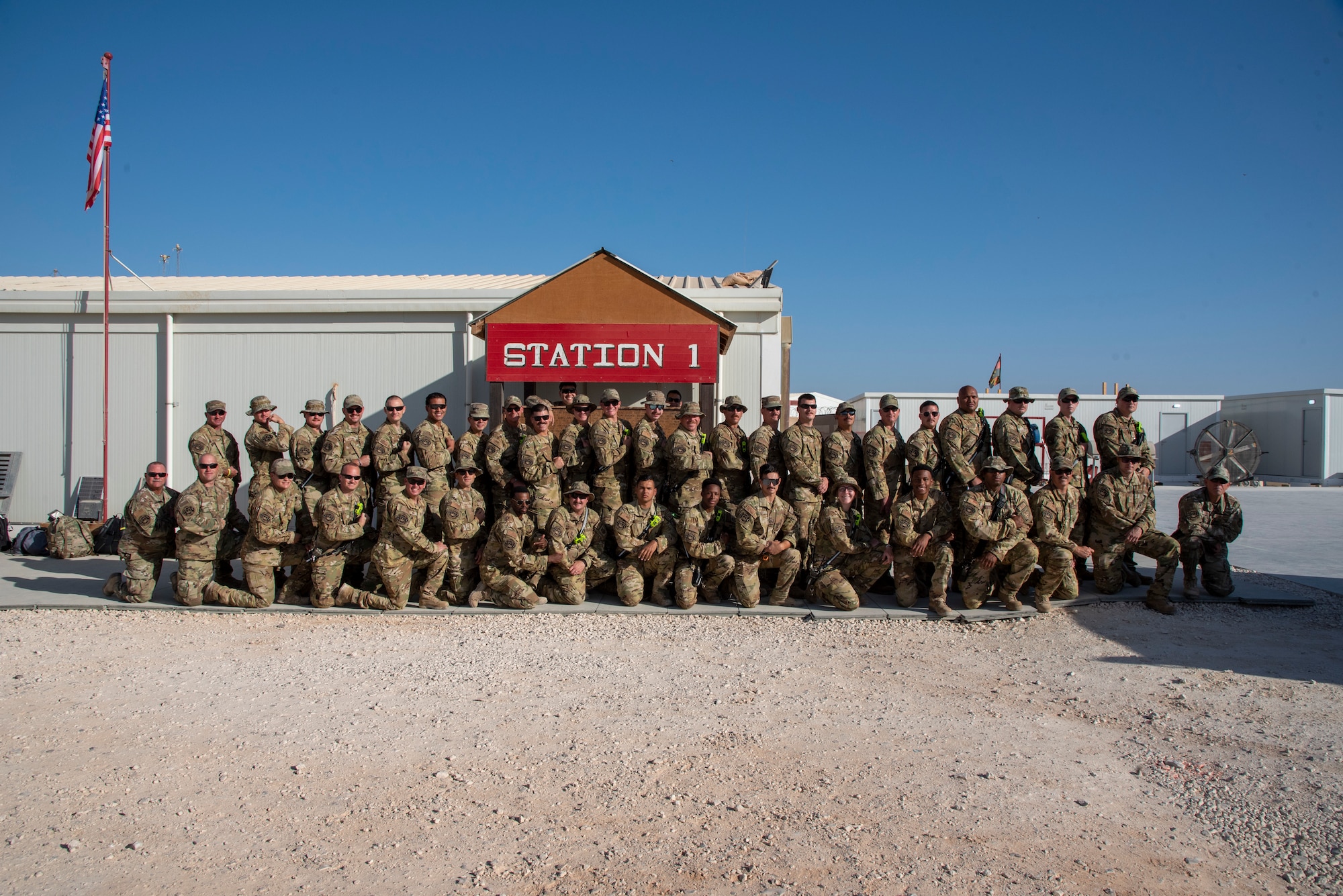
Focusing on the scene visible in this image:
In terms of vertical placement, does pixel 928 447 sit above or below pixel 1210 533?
above

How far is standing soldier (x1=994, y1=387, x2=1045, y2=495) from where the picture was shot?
7461 millimetres

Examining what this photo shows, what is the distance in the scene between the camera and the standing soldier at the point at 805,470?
7.27m

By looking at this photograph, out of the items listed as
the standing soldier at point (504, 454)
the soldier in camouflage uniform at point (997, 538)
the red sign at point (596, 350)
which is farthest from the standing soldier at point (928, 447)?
the standing soldier at point (504, 454)

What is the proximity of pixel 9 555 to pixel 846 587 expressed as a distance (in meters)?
9.38

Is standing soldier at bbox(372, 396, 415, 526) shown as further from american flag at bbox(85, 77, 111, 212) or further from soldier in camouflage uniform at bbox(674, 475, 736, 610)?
american flag at bbox(85, 77, 111, 212)

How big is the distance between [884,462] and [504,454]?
3634mm

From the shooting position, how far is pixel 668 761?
387 cm

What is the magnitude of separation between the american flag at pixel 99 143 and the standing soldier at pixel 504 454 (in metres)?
7.03

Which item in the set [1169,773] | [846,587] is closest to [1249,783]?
[1169,773]

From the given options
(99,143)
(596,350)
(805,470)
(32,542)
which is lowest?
(32,542)

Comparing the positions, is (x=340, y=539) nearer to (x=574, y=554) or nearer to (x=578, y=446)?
(x=574, y=554)

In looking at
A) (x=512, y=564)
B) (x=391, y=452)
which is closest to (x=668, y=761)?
(x=512, y=564)

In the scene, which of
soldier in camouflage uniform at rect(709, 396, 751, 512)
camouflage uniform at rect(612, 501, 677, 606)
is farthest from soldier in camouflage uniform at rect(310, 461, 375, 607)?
soldier in camouflage uniform at rect(709, 396, 751, 512)

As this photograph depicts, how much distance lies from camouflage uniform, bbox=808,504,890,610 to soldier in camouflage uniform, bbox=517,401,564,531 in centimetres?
241
